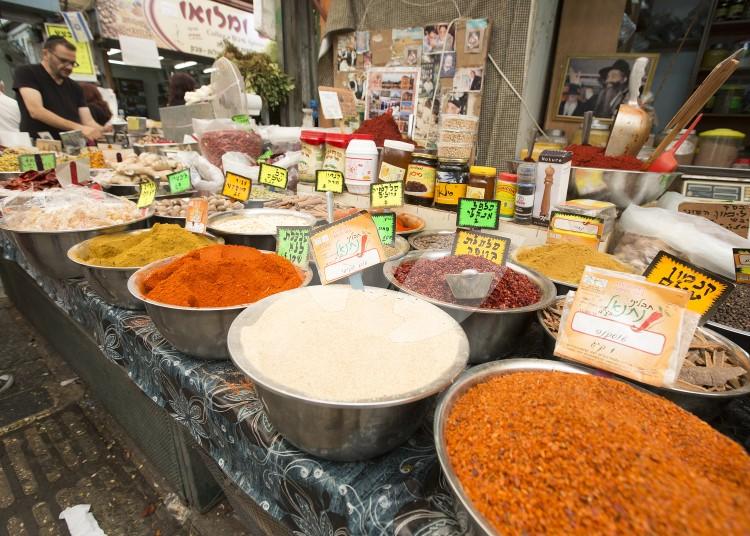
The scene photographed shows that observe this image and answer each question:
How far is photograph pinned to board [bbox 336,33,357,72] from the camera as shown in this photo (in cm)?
284

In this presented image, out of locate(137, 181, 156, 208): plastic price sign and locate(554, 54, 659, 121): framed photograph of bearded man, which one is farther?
locate(554, 54, 659, 121): framed photograph of bearded man

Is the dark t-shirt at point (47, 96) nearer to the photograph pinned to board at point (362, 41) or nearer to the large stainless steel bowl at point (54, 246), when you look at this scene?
Answer: the photograph pinned to board at point (362, 41)

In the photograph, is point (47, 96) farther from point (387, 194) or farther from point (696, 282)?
point (696, 282)

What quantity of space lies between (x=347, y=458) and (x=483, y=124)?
2292mm

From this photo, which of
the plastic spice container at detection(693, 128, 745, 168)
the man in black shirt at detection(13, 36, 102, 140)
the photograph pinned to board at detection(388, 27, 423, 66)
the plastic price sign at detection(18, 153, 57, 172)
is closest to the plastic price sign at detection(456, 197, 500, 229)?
the photograph pinned to board at detection(388, 27, 423, 66)

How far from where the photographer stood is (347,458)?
652 millimetres

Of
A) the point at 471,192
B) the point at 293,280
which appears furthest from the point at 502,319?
the point at 471,192

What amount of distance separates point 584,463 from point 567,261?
2.41 feet

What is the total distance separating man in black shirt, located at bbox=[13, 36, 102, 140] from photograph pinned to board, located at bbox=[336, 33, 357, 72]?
8.70 feet

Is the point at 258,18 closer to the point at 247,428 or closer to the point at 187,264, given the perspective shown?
the point at 187,264

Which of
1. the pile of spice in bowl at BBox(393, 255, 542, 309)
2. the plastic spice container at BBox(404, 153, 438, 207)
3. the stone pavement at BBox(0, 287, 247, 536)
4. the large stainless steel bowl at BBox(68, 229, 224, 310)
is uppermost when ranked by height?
the plastic spice container at BBox(404, 153, 438, 207)

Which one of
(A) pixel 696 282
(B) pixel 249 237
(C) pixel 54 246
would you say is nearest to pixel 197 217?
(B) pixel 249 237

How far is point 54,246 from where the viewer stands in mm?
1322

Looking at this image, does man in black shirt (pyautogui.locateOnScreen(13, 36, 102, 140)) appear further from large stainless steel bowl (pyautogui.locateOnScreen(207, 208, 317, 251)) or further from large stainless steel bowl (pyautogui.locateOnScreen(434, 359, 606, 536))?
large stainless steel bowl (pyautogui.locateOnScreen(434, 359, 606, 536))
